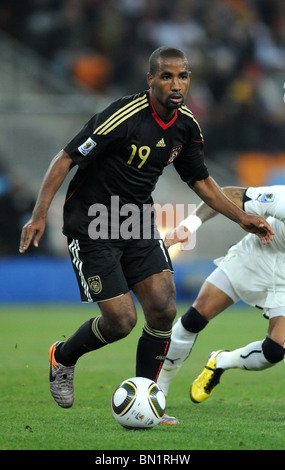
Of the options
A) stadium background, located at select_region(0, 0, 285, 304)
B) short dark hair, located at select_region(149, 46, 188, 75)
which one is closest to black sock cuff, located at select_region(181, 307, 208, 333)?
short dark hair, located at select_region(149, 46, 188, 75)

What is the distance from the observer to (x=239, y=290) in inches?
241

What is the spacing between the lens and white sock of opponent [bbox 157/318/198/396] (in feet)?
20.0

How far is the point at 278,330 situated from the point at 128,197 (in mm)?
1476

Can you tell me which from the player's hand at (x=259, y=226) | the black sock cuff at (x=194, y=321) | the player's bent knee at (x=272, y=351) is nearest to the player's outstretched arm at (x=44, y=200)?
the player's hand at (x=259, y=226)

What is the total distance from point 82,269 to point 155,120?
1081mm

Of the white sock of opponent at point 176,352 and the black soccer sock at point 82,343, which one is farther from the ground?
the black soccer sock at point 82,343

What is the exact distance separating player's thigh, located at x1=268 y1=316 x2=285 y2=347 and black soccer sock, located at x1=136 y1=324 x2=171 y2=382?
839 mm

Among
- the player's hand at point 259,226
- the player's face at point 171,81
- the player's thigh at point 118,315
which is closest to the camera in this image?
the player's face at point 171,81

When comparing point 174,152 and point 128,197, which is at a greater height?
point 174,152

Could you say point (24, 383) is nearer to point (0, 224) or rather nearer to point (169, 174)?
point (0, 224)

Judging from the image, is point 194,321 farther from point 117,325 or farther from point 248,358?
point 117,325

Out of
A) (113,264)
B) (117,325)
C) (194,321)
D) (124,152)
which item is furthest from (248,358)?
(124,152)

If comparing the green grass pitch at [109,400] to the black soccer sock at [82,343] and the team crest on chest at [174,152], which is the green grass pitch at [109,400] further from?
the team crest on chest at [174,152]

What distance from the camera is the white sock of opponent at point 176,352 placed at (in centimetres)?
610
